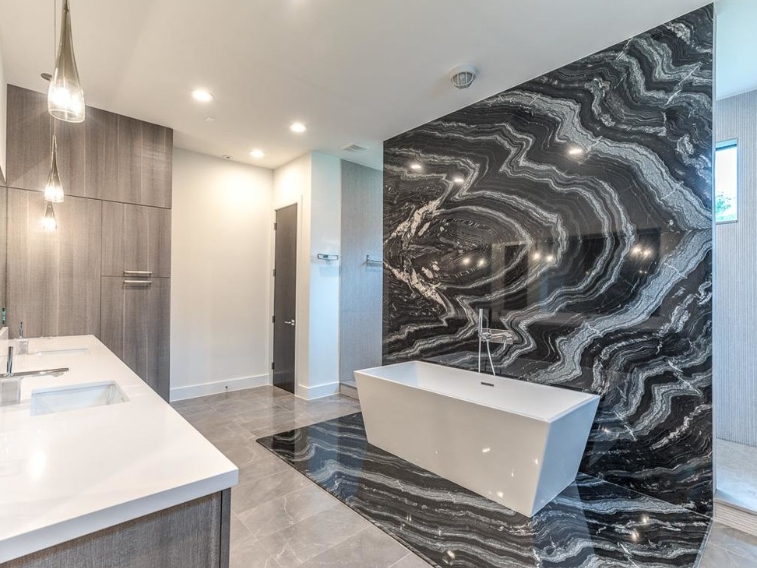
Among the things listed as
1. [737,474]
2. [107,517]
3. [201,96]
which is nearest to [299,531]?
Result: [107,517]

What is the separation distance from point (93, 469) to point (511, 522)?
7.03ft

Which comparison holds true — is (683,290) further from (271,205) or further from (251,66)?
(271,205)

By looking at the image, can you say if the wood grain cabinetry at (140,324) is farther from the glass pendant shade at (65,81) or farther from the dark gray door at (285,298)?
the glass pendant shade at (65,81)

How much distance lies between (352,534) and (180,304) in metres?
3.39

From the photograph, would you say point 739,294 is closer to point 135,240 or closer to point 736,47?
point 736,47

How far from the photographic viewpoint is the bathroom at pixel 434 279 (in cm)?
191

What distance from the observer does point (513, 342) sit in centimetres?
316

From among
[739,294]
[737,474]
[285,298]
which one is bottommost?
[737,474]

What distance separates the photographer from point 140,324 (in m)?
3.73

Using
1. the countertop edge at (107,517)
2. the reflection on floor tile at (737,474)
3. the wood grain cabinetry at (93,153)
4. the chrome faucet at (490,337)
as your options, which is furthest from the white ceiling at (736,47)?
the wood grain cabinetry at (93,153)

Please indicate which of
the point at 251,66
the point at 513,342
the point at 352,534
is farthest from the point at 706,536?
the point at 251,66

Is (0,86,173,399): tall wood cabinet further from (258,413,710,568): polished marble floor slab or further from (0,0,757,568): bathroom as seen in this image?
(258,413,710,568): polished marble floor slab

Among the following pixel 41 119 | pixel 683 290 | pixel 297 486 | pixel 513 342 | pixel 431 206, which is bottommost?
pixel 297 486

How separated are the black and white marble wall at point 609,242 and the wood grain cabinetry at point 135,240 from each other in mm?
2834
